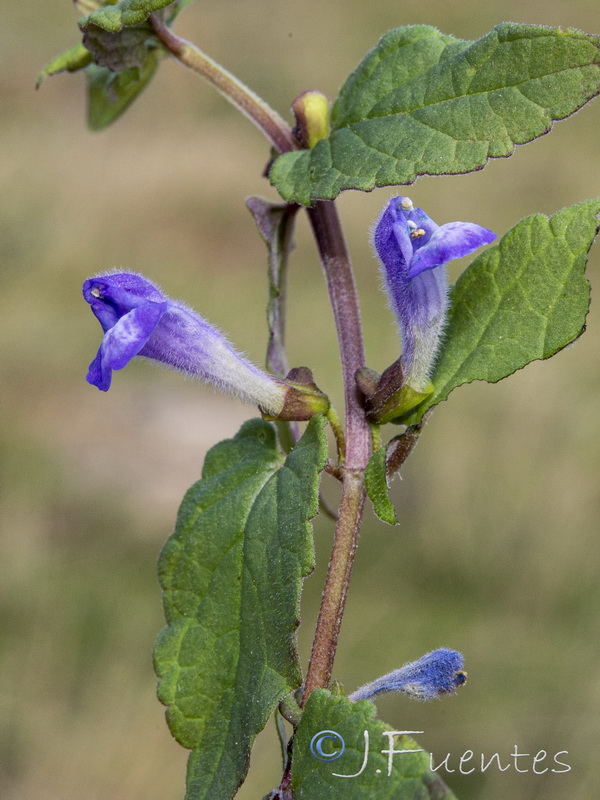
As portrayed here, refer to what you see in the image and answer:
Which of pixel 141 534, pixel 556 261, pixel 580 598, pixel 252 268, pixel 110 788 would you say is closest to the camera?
pixel 556 261

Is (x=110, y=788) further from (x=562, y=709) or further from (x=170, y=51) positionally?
(x=170, y=51)

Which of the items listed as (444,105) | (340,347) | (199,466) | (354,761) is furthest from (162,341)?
(199,466)

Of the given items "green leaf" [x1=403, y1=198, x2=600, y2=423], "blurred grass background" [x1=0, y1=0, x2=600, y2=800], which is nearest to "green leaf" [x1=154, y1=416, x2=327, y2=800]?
"green leaf" [x1=403, y1=198, x2=600, y2=423]

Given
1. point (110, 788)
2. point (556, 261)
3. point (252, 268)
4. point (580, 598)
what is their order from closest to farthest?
point (556, 261) < point (110, 788) < point (580, 598) < point (252, 268)

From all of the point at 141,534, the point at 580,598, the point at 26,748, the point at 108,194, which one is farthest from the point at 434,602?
the point at 108,194

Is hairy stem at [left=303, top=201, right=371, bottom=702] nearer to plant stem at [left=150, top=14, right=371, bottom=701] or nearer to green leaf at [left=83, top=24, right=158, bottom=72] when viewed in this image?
plant stem at [left=150, top=14, right=371, bottom=701]

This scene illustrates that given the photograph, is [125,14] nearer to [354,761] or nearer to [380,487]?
[380,487]

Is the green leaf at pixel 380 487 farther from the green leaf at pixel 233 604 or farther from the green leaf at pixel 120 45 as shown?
the green leaf at pixel 120 45
